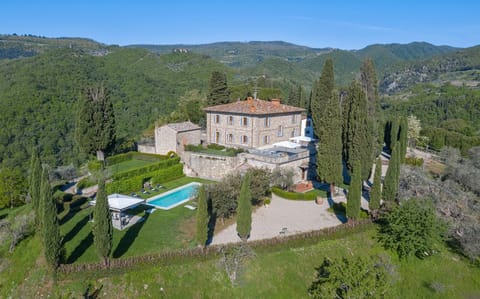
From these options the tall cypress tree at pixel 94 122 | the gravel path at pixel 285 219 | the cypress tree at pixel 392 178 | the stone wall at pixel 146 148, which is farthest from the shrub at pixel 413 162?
the tall cypress tree at pixel 94 122

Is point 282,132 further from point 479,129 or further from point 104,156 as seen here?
→ point 479,129

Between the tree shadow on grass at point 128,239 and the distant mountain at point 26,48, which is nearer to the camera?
the tree shadow on grass at point 128,239

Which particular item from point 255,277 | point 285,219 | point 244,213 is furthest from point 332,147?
point 255,277

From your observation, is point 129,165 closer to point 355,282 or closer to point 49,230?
point 49,230

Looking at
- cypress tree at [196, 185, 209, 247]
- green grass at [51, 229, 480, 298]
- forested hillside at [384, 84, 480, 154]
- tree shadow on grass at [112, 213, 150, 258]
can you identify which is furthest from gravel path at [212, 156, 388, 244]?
forested hillside at [384, 84, 480, 154]

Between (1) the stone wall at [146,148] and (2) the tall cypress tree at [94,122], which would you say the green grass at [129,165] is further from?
(2) the tall cypress tree at [94,122]

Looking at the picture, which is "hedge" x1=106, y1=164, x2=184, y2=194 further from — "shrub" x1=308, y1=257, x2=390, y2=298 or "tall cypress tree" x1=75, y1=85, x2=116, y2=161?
"shrub" x1=308, y1=257, x2=390, y2=298

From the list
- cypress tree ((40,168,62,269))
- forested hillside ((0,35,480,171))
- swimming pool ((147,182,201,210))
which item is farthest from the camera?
forested hillside ((0,35,480,171))
